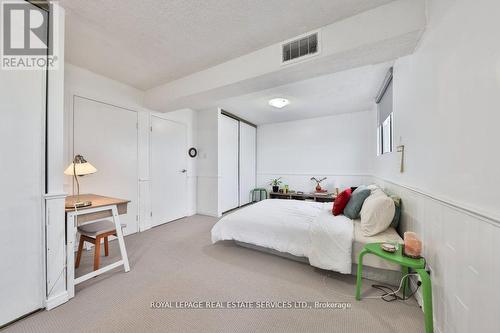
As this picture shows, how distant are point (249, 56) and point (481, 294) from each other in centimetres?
251

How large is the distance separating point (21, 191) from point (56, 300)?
3.06 feet

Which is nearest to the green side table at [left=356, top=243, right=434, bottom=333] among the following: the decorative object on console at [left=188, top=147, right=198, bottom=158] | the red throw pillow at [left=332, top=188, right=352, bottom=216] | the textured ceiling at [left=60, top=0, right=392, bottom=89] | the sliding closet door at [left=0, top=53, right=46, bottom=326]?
the red throw pillow at [left=332, top=188, right=352, bottom=216]

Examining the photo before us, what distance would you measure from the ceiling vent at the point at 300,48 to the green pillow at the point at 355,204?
1.75 meters

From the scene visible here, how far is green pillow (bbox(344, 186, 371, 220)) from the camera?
7.44 ft

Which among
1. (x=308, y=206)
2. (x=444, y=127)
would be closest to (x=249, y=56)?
(x=444, y=127)

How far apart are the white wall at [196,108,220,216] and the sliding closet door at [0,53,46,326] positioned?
286cm

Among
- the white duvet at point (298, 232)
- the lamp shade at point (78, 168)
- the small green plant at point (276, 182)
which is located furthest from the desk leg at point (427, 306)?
the small green plant at point (276, 182)

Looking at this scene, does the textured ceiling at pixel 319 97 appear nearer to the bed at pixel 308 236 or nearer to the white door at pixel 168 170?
the white door at pixel 168 170

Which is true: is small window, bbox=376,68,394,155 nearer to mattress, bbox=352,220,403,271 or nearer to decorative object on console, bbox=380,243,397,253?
mattress, bbox=352,220,403,271

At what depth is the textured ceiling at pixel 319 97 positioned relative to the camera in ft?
8.91

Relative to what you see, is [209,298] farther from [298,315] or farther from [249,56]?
[249,56]

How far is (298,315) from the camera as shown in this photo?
57.5 inches

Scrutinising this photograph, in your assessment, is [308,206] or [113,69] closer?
[113,69]

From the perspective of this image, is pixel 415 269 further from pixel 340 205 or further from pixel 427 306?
pixel 340 205
